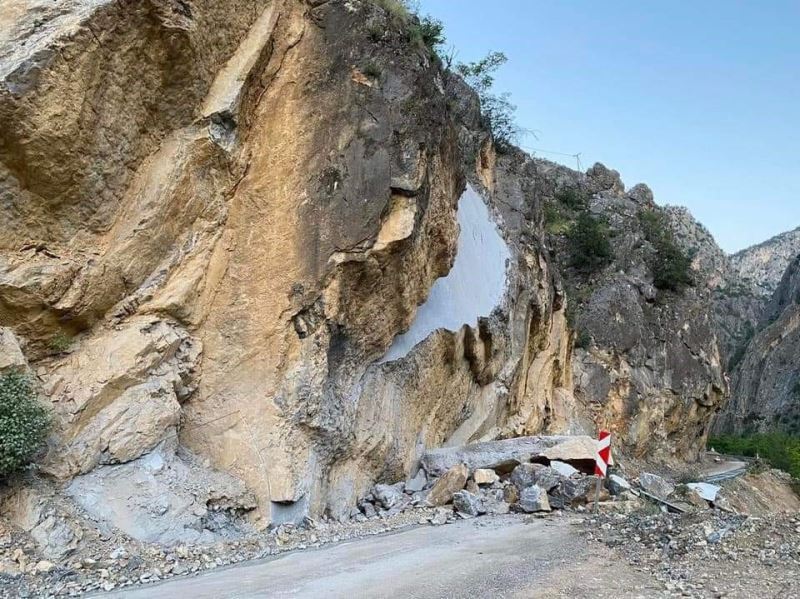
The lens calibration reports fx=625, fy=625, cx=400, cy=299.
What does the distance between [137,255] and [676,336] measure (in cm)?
3173

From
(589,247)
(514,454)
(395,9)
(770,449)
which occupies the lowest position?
(770,449)

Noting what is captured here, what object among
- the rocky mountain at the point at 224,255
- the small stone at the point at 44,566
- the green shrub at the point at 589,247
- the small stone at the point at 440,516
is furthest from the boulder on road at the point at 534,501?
Result: the green shrub at the point at 589,247

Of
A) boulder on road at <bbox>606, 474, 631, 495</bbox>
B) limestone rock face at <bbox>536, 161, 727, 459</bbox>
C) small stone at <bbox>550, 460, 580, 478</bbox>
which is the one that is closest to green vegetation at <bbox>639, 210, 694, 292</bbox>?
limestone rock face at <bbox>536, 161, 727, 459</bbox>

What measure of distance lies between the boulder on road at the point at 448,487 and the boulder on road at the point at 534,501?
109 centimetres

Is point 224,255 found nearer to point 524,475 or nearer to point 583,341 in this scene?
point 524,475

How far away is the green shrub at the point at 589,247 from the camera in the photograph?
110 feet

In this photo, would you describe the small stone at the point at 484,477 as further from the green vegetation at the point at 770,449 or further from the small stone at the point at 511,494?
the green vegetation at the point at 770,449

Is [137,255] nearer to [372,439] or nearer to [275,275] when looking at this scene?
[275,275]

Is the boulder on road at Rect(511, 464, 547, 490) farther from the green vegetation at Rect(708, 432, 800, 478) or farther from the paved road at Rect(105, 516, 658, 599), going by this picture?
the green vegetation at Rect(708, 432, 800, 478)

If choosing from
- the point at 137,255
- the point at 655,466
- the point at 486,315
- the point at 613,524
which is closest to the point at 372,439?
the point at 613,524

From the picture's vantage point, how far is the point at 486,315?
54.4ft

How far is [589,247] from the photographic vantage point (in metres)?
33.8

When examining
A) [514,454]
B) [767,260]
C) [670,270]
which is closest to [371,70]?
[514,454]

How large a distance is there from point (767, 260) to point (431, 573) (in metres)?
151
